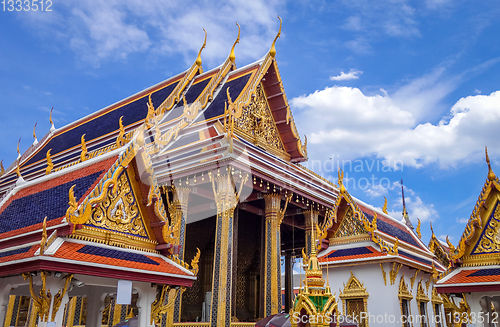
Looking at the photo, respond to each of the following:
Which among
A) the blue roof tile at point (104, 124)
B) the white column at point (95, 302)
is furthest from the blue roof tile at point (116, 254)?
the blue roof tile at point (104, 124)

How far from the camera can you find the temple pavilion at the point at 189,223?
4.87m

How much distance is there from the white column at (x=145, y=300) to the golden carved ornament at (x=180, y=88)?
984 centimetres

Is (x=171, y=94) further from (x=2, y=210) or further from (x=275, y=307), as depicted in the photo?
(x=2, y=210)

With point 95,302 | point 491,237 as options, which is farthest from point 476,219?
point 95,302

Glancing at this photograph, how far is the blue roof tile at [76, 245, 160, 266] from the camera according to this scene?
15.4ft

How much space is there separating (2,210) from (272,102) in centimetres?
1051

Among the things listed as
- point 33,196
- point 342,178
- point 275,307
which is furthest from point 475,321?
point 33,196

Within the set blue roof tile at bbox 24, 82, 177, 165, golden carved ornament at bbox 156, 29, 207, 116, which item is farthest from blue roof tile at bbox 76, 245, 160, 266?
blue roof tile at bbox 24, 82, 177, 165

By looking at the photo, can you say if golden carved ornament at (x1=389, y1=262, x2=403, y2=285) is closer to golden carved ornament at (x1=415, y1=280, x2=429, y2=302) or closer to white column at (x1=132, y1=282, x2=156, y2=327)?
golden carved ornament at (x1=415, y1=280, x2=429, y2=302)

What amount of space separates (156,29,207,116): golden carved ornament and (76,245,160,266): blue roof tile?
32.2 ft

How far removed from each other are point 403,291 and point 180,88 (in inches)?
419

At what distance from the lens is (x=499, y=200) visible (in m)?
7.05

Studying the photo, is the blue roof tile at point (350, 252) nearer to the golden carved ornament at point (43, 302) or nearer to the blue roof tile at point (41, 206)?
the blue roof tile at point (41, 206)

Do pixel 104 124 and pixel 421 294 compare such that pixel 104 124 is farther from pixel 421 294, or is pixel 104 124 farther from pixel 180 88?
pixel 421 294
